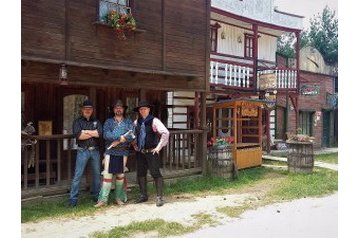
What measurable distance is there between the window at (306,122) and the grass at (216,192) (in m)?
6.94

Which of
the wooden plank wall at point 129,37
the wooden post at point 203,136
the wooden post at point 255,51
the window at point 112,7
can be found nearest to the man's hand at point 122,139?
the wooden plank wall at point 129,37

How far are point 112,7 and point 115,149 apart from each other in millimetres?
2568

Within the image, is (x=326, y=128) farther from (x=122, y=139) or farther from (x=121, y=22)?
(x=122, y=139)

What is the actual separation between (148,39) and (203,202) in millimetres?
3263

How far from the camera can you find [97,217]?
249 inches

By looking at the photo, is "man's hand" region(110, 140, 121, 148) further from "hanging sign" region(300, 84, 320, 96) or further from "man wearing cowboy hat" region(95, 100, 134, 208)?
"hanging sign" region(300, 84, 320, 96)

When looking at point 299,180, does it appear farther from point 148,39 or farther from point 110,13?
point 110,13

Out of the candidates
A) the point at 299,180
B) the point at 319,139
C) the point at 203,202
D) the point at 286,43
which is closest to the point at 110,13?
the point at 203,202

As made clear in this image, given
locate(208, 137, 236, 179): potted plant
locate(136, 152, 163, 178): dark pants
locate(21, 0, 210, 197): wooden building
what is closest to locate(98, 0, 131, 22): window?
locate(21, 0, 210, 197): wooden building

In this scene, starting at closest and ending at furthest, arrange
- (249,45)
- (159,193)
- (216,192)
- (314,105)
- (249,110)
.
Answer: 1. (159,193)
2. (216,192)
3. (249,110)
4. (249,45)
5. (314,105)

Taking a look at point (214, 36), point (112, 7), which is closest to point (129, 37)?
point (112, 7)

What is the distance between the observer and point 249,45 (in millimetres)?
16172

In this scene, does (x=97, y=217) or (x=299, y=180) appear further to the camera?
(x=299, y=180)

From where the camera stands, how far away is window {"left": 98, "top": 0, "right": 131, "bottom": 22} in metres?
7.60
